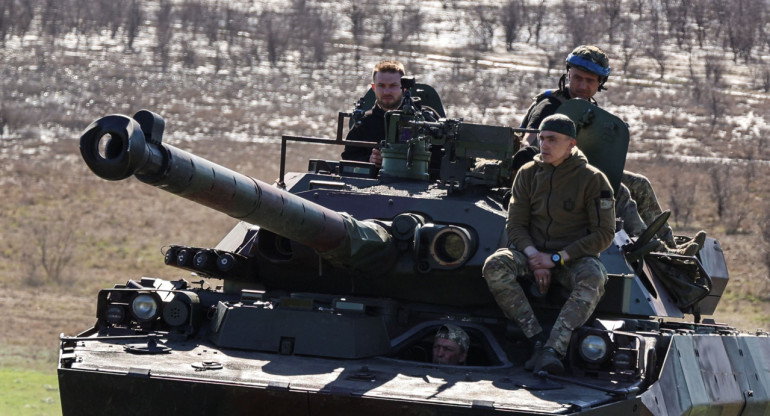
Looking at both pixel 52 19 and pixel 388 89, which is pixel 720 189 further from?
pixel 52 19

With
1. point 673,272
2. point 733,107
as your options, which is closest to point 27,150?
point 733,107

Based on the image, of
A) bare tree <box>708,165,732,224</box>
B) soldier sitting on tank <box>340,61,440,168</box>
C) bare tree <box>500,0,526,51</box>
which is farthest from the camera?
bare tree <box>500,0,526,51</box>

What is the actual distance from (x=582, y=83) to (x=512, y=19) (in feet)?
117

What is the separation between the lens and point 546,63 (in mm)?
47375

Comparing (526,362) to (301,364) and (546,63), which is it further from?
(546,63)

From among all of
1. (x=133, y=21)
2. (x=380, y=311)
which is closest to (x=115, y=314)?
(x=380, y=311)

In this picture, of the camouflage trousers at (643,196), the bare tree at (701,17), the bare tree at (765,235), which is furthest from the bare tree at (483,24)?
the camouflage trousers at (643,196)

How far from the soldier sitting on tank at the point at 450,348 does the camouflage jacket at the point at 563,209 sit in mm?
873

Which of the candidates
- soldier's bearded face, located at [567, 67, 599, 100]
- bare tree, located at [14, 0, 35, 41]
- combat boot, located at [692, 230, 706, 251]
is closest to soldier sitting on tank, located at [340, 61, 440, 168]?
soldier's bearded face, located at [567, 67, 599, 100]

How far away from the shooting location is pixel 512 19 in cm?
4988

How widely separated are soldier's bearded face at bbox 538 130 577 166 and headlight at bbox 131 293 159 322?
10.2 feet

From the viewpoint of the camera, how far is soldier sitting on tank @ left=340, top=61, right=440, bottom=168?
596 inches

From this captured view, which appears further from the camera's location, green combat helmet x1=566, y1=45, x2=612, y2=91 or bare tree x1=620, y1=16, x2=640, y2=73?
bare tree x1=620, y1=16, x2=640, y2=73

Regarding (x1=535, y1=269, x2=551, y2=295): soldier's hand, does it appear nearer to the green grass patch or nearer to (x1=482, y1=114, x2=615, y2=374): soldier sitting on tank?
(x1=482, y1=114, x2=615, y2=374): soldier sitting on tank
